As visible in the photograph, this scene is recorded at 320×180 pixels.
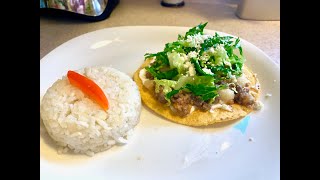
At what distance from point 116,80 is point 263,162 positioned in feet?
2.46

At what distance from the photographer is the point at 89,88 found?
53.4 inches

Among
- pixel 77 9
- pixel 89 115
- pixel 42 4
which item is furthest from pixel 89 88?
pixel 42 4

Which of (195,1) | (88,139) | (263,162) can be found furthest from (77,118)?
(195,1)

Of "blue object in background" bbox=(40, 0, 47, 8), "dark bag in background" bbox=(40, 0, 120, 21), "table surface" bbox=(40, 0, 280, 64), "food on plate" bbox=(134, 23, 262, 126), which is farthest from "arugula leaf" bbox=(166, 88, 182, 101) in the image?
"blue object in background" bbox=(40, 0, 47, 8)

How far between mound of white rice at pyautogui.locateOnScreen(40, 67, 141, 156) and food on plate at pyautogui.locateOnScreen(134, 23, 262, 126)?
14cm

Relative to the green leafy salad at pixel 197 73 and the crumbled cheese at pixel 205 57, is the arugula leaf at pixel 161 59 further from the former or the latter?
the crumbled cheese at pixel 205 57

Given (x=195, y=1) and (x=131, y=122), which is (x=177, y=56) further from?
(x=195, y=1)

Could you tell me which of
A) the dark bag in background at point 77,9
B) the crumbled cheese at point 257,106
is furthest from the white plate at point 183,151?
the dark bag in background at point 77,9

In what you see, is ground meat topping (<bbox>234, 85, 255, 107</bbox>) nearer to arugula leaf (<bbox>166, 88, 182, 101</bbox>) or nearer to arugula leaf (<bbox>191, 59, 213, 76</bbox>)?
arugula leaf (<bbox>191, 59, 213, 76</bbox>)

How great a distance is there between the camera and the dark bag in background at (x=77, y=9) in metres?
2.17

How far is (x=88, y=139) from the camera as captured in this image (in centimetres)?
126

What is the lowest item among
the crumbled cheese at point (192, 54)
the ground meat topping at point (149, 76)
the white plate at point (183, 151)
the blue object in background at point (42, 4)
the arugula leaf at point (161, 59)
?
the white plate at point (183, 151)

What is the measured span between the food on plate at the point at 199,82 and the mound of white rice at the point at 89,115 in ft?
0.46

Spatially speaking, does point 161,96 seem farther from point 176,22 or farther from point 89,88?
point 176,22
